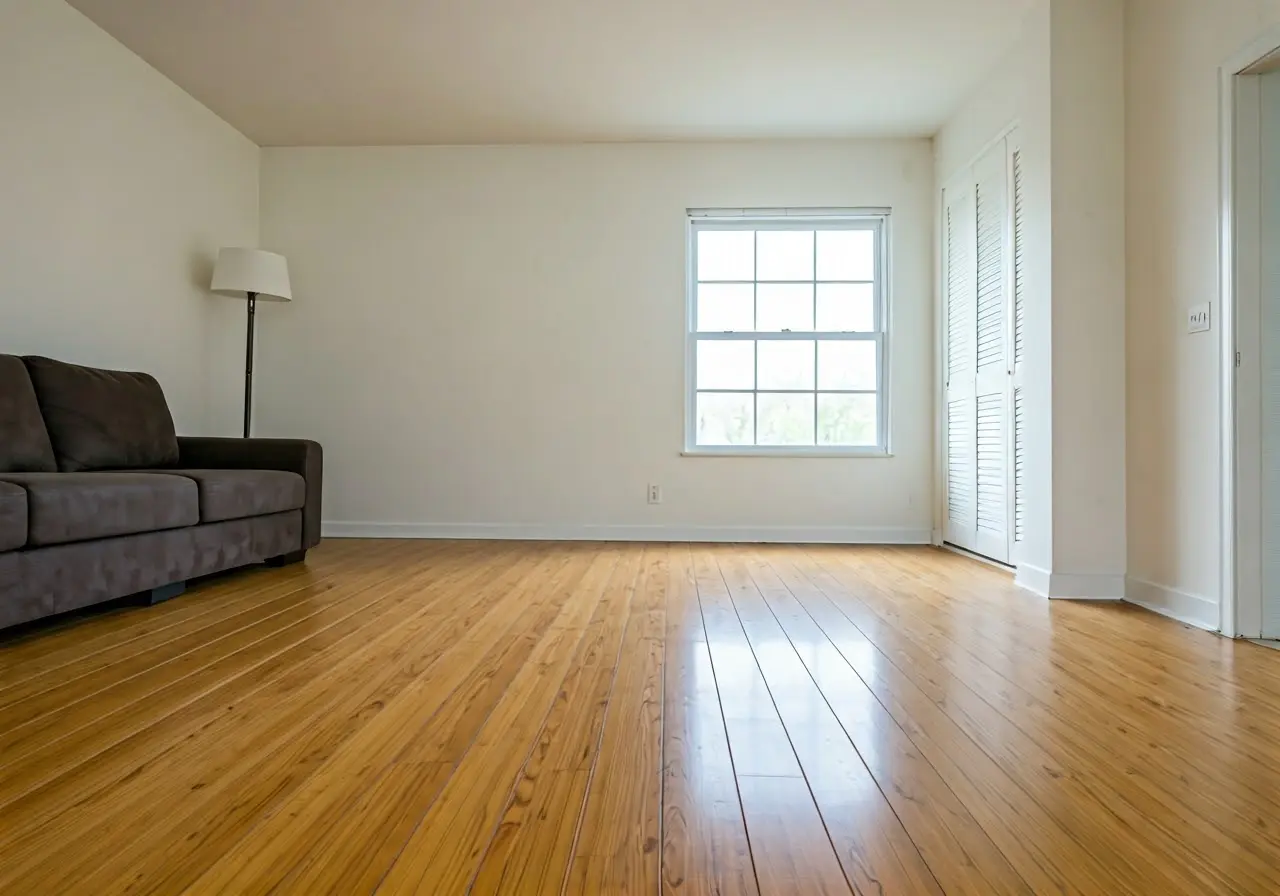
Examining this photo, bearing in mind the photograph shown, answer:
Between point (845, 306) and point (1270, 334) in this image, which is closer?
point (1270, 334)

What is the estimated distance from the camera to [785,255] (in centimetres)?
509

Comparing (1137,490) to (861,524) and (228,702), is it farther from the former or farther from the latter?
(228,702)

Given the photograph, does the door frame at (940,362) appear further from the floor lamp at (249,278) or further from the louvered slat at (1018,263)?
the floor lamp at (249,278)

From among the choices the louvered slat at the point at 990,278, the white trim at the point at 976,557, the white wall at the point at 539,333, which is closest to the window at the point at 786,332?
the white wall at the point at 539,333

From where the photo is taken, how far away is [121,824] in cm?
115

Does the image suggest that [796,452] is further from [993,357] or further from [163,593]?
[163,593]

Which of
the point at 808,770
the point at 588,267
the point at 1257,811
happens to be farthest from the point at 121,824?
the point at 588,267

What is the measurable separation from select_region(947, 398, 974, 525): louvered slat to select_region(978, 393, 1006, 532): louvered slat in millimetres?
126

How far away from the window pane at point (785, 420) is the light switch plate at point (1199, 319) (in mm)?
2452

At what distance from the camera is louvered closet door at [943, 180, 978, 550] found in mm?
4246

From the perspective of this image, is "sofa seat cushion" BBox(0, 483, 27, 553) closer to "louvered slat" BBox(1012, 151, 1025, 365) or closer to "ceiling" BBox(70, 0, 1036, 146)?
"ceiling" BBox(70, 0, 1036, 146)

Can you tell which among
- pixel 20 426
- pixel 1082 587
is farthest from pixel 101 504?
pixel 1082 587

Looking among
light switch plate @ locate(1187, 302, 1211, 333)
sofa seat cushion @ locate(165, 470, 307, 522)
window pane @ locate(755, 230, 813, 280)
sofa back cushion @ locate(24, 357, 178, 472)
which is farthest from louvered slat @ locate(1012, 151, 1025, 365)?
sofa back cushion @ locate(24, 357, 178, 472)

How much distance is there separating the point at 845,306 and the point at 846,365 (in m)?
0.39
